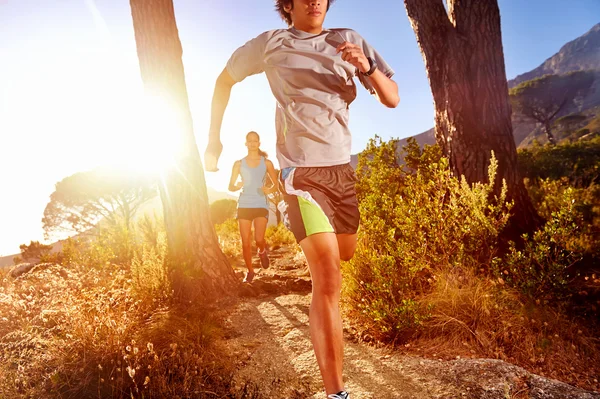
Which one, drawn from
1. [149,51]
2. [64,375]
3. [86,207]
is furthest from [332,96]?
[86,207]

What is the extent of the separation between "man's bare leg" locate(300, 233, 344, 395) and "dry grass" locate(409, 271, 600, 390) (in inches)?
49.8

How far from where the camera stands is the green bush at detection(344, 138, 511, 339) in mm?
2943

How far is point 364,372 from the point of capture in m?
2.48

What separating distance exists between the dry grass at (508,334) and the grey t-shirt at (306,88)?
160cm

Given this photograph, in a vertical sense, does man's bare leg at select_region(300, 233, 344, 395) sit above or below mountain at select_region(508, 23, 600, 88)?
below

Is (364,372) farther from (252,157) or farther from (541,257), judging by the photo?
(252,157)

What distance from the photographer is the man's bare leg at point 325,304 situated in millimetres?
1710

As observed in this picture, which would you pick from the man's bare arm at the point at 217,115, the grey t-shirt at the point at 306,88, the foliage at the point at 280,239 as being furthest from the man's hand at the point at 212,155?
the foliage at the point at 280,239

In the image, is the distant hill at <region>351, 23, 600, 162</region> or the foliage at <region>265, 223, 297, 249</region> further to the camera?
the distant hill at <region>351, 23, 600, 162</region>

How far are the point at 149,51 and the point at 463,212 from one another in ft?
12.9

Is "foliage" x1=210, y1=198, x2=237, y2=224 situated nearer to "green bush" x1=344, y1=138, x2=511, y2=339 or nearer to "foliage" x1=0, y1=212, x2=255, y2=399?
"foliage" x1=0, y1=212, x2=255, y2=399

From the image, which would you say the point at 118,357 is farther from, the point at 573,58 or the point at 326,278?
the point at 573,58

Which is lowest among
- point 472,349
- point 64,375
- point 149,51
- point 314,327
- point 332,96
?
point 472,349

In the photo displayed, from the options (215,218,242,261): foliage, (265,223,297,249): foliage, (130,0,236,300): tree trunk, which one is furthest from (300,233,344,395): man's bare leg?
(265,223,297,249): foliage
